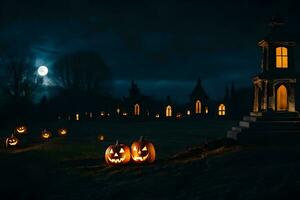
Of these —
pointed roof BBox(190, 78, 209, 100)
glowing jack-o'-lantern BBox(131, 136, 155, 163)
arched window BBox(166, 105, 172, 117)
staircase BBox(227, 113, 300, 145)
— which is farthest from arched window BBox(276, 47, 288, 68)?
arched window BBox(166, 105, 172, 117)

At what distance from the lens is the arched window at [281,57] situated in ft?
68.0

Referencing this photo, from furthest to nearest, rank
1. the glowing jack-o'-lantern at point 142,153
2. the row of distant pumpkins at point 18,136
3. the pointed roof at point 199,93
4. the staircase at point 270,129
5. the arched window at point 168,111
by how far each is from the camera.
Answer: the arched window at point 168,111 → the pointed roof at point 199,93 → the row of distant pumpkins at point 18,136 → the staircase at point 270,129 → the glowing jack-o'-lantern at point 142,153

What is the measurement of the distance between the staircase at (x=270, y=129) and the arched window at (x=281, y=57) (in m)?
2.95

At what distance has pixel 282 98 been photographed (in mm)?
20562

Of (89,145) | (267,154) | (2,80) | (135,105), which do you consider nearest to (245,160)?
(267,154)

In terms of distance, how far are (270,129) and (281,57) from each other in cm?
450

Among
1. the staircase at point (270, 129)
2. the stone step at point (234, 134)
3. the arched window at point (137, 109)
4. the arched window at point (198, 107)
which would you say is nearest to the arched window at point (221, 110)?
the arched window at point (198, 107)

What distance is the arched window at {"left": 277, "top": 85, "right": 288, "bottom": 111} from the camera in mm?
20477

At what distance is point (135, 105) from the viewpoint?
6084cm

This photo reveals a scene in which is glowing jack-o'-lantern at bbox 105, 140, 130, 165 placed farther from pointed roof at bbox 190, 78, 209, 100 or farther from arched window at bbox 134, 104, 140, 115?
pointed roof at bbox 190, 78, 209, 100

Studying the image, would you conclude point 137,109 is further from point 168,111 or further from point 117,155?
point 117,155

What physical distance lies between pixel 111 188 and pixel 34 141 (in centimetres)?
2051

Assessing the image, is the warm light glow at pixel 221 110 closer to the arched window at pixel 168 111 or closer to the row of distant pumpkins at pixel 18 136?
the arched window at pixel 168 111

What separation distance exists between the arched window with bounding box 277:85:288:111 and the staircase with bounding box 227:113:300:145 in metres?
0.70
